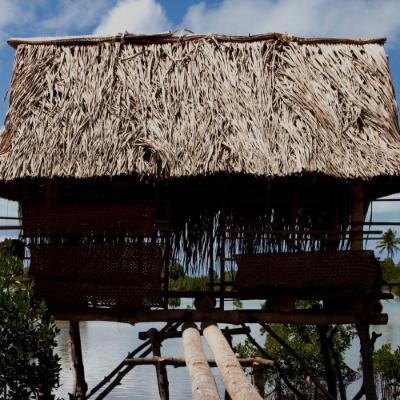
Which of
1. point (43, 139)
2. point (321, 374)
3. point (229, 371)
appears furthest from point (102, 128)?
point (321, 374)

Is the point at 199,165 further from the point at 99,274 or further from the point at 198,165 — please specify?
the point at 99,274

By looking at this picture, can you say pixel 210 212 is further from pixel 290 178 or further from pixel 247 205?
pixel 290 178

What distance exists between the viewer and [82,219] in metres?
6.92

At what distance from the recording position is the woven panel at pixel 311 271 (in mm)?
6742

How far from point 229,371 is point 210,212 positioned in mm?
4746

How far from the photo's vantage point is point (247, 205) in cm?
845

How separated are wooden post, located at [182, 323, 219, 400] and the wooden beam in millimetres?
747

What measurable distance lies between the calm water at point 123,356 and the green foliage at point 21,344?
4.51m

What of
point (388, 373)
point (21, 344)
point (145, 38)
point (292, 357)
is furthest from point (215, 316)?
point (388, 373)

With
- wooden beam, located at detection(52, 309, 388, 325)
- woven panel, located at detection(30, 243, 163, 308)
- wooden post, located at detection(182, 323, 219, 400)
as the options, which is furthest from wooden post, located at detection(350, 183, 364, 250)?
wooden post, located at detection(182, 323, 219, 400)

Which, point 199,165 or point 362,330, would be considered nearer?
point 199,165

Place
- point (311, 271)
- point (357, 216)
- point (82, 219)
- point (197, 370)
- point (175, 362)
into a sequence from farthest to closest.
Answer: point (357, 216), point (82, 219), point (311, 271), point (175, 362), point (197, 370)

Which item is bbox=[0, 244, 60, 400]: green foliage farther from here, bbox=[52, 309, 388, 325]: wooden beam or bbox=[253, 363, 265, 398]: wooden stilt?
bbox=[253, 363, 265, 398]: wooden stilt

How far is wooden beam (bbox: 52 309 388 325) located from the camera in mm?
6844
